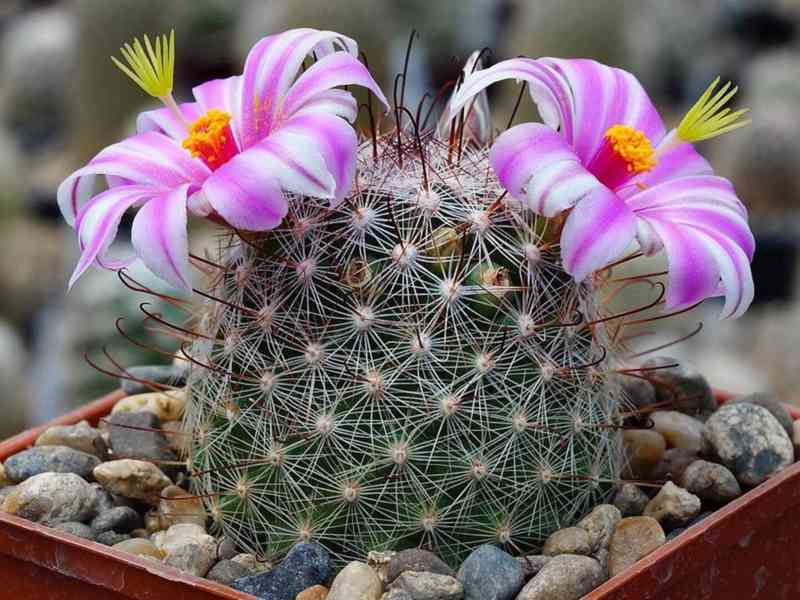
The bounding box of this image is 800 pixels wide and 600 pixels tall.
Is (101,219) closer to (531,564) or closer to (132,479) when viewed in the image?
(132,479)

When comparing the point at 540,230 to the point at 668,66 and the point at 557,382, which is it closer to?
the point at 557,382

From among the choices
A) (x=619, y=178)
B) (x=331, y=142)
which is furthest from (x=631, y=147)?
(x=331, y=142)

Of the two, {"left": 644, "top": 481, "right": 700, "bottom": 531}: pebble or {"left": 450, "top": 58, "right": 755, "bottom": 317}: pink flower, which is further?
{"left": 644, "top": 481, "right": 700, "bottom": 531}: pebble

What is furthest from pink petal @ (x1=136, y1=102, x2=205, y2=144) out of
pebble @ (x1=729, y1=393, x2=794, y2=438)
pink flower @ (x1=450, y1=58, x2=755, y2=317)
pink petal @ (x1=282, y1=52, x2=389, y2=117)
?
pebble @ (x1=729, y1=393, x2=794, y2=438)

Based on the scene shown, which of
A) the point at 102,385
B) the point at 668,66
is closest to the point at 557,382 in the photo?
the point at 102,385

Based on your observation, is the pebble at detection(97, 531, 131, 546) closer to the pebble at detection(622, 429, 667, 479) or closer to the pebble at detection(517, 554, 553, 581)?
the pebble at detection(517, 554, 553, 581)

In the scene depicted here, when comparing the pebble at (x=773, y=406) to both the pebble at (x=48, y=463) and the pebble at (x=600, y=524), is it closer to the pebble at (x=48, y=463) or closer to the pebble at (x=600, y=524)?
the pebble at (x=600, y=524)
